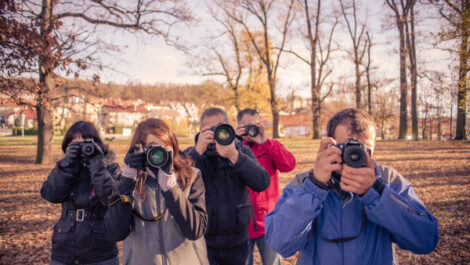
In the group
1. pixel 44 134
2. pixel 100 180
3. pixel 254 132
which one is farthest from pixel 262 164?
pixel 44 134

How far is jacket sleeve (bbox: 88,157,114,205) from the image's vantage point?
8.00 ft

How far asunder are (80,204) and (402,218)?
2.38 metres

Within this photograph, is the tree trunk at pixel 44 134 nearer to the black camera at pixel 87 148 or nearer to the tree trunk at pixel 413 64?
the black camera at pixel 87 148

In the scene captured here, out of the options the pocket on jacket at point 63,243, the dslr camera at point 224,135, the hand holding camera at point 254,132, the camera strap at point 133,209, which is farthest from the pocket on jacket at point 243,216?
the pocket on jacket at point 63,243

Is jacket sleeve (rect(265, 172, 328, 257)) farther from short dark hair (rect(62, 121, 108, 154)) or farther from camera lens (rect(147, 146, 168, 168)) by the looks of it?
short dark hair (rect(62, 121, 108, 154))

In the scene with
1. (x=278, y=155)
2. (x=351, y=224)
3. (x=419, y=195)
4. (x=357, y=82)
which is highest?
(x=357, y=82)

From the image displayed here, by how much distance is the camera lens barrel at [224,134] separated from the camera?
2.32 m

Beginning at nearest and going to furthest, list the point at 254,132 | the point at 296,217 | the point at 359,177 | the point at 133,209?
the point at 359,177, the point at 296,217, the point at 133,209, the point at 254,132

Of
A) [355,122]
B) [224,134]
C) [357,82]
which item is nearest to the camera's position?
[355,122]

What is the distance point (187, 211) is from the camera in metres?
1.90

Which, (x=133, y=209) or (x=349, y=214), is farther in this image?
(x=133, y=209)

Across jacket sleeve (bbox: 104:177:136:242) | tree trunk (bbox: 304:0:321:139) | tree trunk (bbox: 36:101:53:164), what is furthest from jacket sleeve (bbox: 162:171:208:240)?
tree trunk (bbox: 304:0:321:139)

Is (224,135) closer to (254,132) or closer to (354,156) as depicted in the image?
(254,132)

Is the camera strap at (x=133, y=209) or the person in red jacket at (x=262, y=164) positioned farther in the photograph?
the person in red jacket at (x=262, y=164)
